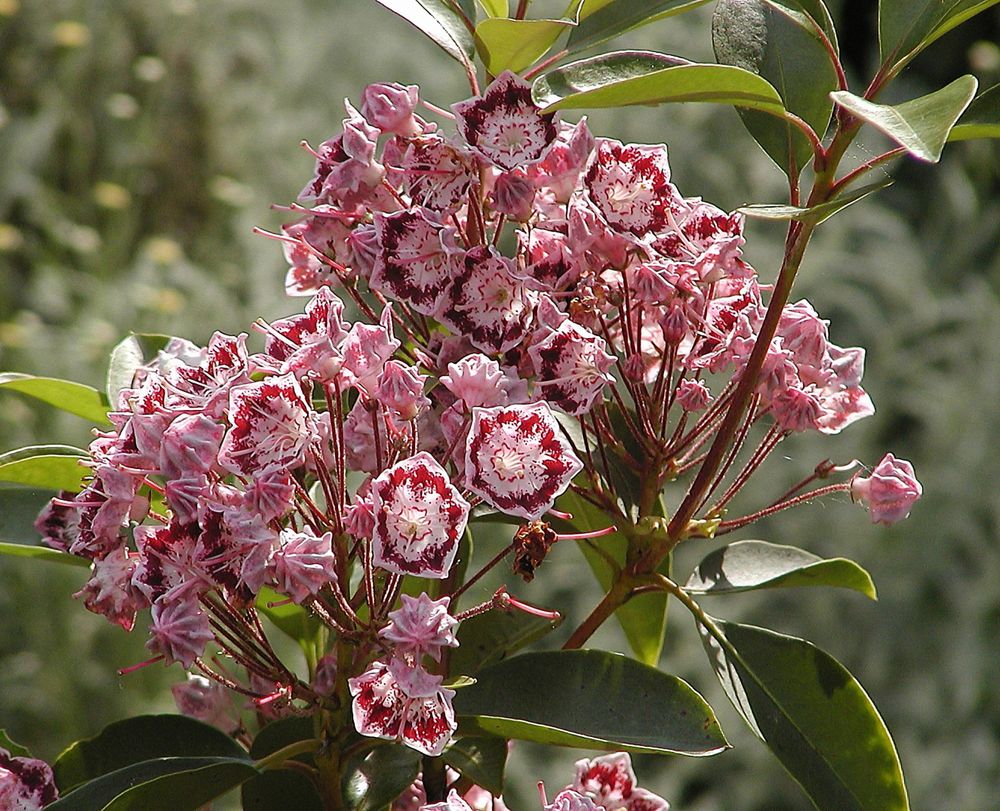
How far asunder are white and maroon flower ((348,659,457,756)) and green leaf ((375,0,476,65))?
0.33m

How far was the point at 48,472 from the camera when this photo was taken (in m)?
0.76

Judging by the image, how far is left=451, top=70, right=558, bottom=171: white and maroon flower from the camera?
25.5 inches

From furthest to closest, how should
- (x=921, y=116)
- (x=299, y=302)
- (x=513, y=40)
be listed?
(x=299, y=302), (x=513, y=40), (x=921, y=116)

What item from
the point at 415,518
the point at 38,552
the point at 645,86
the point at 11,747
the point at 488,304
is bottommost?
the point at 11,747

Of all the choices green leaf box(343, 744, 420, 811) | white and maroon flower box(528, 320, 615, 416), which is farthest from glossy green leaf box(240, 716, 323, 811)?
white and maroon flower box(528, 320, 615, 416)

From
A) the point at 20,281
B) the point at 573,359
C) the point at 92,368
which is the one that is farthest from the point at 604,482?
the point at 20,281

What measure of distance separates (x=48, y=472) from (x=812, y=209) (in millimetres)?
459

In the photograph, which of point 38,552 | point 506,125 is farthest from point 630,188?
point 38,552

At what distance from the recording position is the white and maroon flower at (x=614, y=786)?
0.80 metres

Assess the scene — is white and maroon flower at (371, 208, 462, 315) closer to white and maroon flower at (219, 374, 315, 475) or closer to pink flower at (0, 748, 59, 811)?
white and maroon flower at (219, 374, 315, 475)

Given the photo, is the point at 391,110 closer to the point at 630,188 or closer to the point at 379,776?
the point at 630,188

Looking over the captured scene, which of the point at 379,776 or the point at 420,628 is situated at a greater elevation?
the point at 420,628

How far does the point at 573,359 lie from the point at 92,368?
2.20 metres

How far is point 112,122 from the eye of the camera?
11.4 feet
